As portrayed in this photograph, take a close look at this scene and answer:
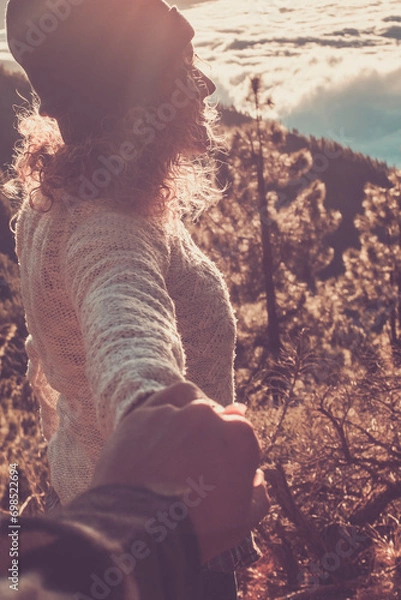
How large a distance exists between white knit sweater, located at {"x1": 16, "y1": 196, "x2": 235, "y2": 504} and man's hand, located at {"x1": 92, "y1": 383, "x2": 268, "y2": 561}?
60mm

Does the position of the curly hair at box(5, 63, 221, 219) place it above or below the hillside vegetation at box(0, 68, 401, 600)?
above

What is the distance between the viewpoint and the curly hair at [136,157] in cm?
117

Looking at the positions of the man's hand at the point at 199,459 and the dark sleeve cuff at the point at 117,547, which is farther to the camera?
the man's hand at the point at 199,459

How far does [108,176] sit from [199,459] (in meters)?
0.70

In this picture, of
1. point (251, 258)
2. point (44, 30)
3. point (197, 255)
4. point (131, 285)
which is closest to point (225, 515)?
point (131, 285)

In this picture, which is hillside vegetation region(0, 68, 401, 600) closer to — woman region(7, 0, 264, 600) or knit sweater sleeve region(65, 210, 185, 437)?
woman region(7, 0, 264, 600)

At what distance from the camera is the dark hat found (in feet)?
3.96

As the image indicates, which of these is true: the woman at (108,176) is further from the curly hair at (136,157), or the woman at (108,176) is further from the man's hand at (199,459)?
the man's hand at (199,459)

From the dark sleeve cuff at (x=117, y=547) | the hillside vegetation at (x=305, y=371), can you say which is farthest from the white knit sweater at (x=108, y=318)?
the hillside vegetation at (x=305, y=371)

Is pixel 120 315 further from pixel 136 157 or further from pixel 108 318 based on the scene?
pixel 136 157

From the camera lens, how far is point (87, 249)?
960 mm

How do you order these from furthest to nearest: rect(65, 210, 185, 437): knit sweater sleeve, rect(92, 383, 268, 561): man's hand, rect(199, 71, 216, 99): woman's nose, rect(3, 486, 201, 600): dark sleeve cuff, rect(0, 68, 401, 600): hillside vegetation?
1. rect(0, 68, 401, 600): hillside vegetation
2. rect(199, 71, 216, 99): woman's nose
3. rect(65, 210, 185, 437): knit sweater sleeve
4. rect(92, 383, 268, 561): man's hand
5. rect(3, 486, 201, 600): dark sleeve cuff

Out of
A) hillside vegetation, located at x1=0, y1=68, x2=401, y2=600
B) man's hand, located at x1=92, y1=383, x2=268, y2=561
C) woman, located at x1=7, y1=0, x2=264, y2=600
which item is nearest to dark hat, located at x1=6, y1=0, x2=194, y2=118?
woman, located at x1=7, y1=0, x2=264, y2=600

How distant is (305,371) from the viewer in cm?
500
